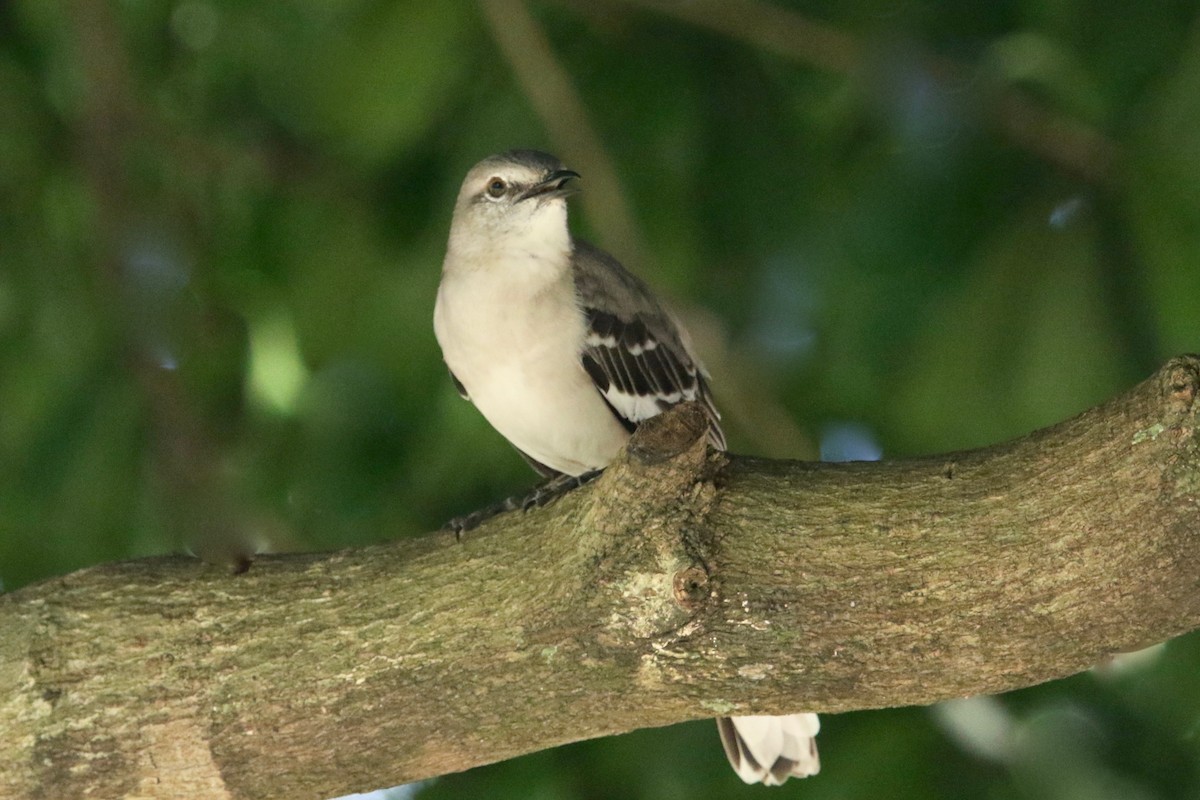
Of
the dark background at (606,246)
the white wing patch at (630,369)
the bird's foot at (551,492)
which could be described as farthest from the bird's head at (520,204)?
the bird's foot at (551,492)

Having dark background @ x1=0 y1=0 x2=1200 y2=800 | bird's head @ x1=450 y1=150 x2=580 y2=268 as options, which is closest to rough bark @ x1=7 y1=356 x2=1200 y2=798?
dark background @ x1=0 y1=0 x2=1200 y2=800

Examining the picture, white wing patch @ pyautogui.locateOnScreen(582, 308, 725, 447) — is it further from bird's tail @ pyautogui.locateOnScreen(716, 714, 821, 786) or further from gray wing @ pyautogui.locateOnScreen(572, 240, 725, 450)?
bird's tail @ pyautogui.locateOnScreen(716, 714, 821, 786)

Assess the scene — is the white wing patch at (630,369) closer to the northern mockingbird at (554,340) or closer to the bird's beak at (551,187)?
the northern mockingbird at (554,340)

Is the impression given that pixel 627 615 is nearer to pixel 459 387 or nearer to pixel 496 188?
pixel 459 387

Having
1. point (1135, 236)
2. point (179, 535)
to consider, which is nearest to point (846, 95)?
point (1135, 236)

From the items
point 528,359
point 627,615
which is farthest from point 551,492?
point 627,615

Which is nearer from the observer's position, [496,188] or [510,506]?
[510,506]
